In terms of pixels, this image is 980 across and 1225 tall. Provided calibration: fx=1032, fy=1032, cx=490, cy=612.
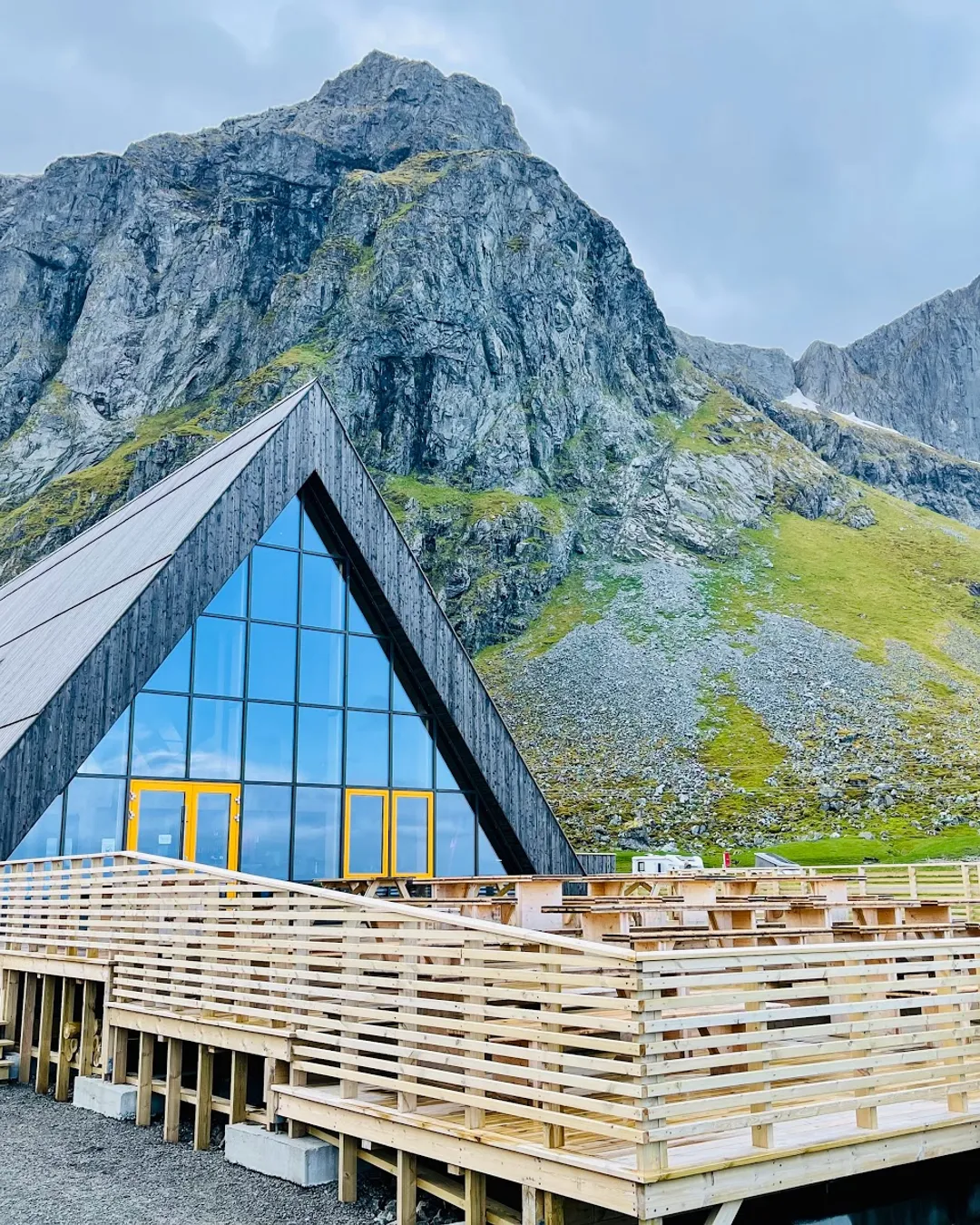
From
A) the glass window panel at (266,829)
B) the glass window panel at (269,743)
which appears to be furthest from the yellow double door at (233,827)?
the glass window panel at (269,743)

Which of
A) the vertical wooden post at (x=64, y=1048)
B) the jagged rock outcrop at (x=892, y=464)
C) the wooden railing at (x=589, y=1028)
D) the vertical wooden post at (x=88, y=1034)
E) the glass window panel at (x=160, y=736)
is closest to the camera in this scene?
the wooden railing at (x=589, y=1028)

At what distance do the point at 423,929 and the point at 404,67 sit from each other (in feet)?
431

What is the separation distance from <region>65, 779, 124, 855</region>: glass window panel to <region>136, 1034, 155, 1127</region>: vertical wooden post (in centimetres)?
352

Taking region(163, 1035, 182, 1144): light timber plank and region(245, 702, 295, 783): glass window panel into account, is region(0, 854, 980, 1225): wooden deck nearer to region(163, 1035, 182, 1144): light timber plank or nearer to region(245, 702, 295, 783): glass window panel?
region(163, 1035, 182, 1144): light timber plank

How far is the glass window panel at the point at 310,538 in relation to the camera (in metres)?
15.9

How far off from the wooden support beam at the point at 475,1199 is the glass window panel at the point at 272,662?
31.4 ft

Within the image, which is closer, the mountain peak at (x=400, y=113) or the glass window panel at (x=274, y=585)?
the glass window panel at (x=274, y=585)

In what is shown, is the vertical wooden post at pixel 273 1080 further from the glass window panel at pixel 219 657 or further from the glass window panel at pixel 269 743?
the glass window panel at pixel 219 657

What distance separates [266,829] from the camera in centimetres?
1451

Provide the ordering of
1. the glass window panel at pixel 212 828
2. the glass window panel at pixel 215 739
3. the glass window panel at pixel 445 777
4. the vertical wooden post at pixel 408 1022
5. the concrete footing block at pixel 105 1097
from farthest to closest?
the glass window panel at pixel 445 777
the glass window panel at pixel 215 739
the glass window panel at pixel 212 828
the concrete footing block at pixel 105 1097
the vertical wooden post at pixel 408 1022

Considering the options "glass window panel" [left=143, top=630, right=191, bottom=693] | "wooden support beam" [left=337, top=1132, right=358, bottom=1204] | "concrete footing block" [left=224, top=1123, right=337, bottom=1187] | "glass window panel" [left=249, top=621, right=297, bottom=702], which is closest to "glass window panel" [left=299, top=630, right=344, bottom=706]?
"glass window panel" [left=249, top=621, right=297, bottom=702]

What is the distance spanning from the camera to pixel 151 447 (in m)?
74.4

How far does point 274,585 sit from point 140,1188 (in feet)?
29.2

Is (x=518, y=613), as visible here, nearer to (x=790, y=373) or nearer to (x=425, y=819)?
(x=425, y=819)
